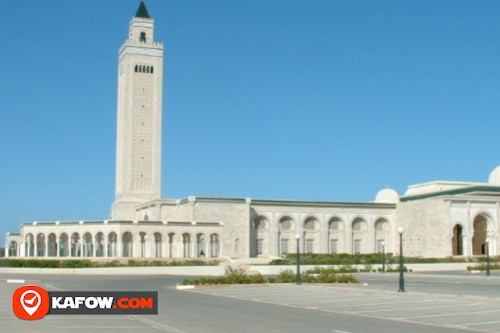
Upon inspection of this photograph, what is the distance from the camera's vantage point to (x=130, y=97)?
74.1 meters

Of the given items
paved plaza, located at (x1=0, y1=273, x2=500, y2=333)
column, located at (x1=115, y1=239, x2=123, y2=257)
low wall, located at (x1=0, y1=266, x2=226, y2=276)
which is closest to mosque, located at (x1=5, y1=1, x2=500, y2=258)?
column, located at (x1=115, y1=239, x2=123, y2=257)

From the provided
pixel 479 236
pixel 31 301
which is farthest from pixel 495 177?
pixel 31 301

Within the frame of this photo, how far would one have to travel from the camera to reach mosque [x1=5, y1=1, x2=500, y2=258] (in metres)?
63.2

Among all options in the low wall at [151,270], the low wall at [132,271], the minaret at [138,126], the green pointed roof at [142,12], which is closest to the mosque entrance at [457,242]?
the low wall at [151,270]

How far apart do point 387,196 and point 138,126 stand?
26814 mm

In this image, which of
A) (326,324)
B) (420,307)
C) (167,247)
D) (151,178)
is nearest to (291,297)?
(420,307)

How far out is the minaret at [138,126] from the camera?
73812 millimetres

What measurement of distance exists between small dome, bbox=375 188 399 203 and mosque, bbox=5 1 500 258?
16 centimetres

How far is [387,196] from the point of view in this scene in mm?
81250

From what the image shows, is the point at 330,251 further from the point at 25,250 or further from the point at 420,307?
the point at 420,307

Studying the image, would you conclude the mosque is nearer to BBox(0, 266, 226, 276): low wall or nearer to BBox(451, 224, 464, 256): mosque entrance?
BBox(451, 224, 464, 256): mosque entrance

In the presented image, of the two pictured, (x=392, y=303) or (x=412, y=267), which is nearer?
(x=392, y=303)

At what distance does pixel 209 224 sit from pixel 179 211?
5790 mm

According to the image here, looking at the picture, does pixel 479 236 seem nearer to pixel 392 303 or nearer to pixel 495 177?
pixel 495 177
